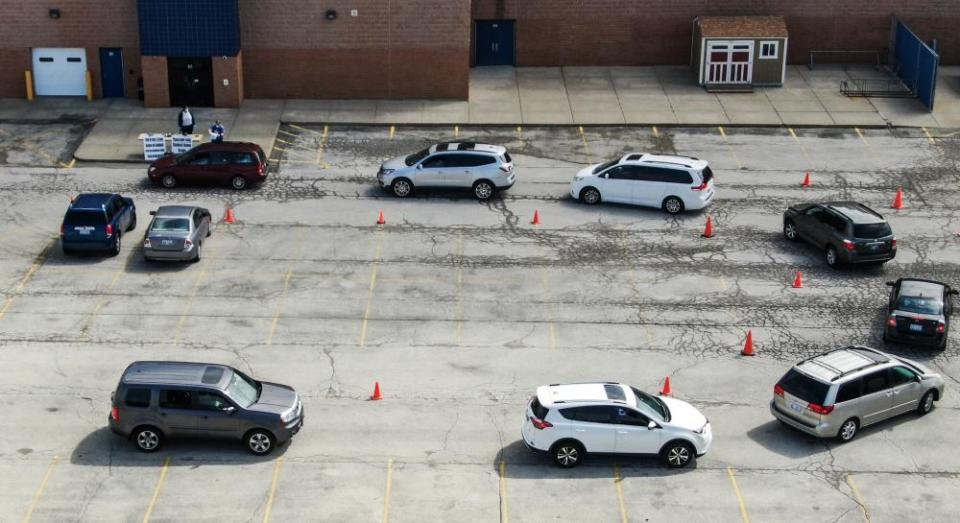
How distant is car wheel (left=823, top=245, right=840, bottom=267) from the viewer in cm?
3759

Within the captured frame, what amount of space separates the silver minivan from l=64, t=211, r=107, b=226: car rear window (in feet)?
62.6

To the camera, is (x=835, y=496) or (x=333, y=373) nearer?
(x=835, y=496)

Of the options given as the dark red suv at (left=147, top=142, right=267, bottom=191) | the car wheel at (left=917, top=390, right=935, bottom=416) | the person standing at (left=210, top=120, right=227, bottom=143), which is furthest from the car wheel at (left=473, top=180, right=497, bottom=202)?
the car wheel at (left=917, top=390, right=935, bottom=416)

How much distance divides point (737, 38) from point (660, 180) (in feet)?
44.4

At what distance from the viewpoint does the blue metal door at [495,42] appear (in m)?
55.1

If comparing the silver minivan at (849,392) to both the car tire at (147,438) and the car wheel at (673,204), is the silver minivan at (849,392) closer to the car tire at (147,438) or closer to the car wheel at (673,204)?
the car wheel at (673,204)

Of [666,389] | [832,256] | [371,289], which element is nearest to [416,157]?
[371,289]

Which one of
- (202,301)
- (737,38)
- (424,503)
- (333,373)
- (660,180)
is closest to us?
(424,503)

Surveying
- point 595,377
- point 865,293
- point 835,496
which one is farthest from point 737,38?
point 835,496

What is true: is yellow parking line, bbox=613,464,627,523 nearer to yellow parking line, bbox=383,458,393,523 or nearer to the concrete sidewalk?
yellow parking line, bbox=383,458,393,523

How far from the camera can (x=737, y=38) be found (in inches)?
2067

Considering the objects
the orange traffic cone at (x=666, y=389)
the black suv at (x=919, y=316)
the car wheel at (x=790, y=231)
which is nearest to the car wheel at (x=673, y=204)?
the car wheel at (x=790, y=231)

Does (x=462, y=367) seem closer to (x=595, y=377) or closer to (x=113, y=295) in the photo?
(x=595, y=377)

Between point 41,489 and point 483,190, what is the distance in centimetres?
1965
